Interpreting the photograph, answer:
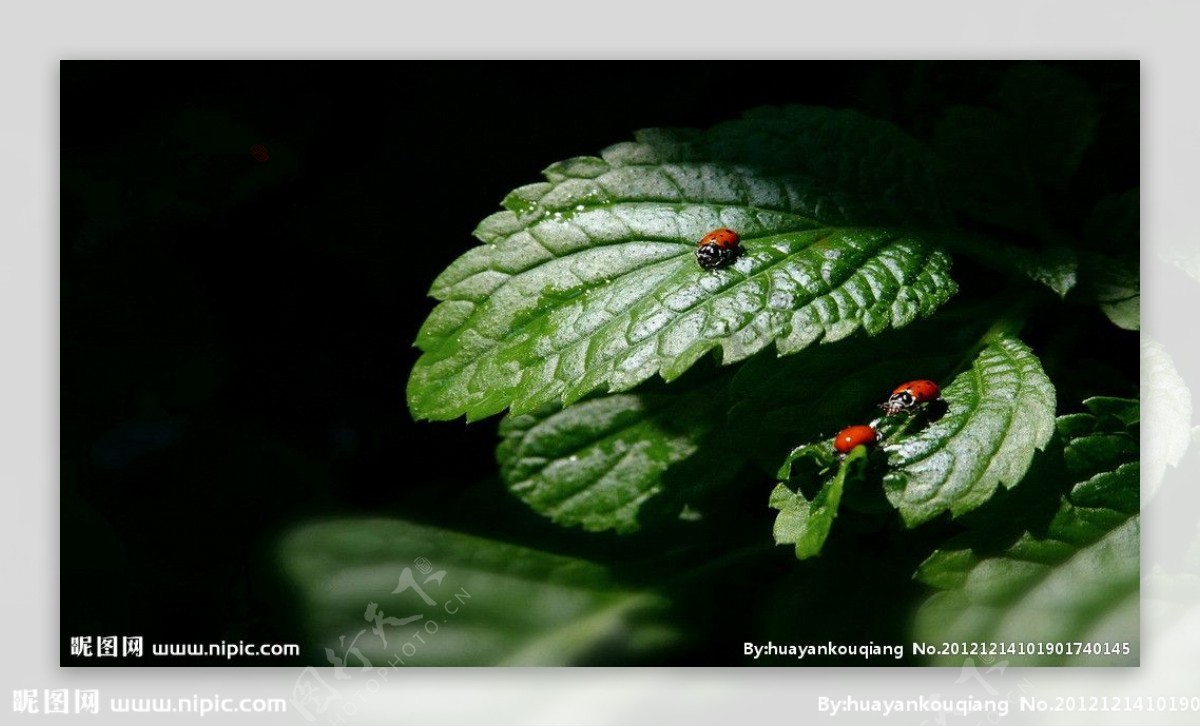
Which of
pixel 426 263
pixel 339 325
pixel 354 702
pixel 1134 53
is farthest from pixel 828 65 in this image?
pixel 354 702

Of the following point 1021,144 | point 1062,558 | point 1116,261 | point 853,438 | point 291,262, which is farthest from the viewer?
point 291,262

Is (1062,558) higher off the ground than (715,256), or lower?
lower

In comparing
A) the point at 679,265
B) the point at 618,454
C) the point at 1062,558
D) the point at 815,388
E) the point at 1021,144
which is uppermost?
the point at 1021,144

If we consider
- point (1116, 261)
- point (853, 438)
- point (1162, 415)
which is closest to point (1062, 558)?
point (1162, 415)

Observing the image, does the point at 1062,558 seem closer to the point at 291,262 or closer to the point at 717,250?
the point at 717,250

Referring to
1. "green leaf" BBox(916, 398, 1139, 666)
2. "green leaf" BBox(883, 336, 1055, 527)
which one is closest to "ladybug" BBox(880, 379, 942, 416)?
"green leaf" BBox(883, 336, 1055, 527)

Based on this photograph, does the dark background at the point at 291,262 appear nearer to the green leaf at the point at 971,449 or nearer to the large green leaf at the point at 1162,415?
the large green leaf at the point at 1162,415

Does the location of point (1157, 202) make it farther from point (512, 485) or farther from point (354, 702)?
point (354, 702)
